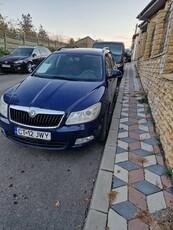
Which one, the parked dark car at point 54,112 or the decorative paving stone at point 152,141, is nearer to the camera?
the parked dark car at point 54,112

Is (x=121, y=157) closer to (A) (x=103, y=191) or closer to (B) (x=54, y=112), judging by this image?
(A) (x=103, y=191)

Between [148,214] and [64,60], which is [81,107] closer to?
[148,214]

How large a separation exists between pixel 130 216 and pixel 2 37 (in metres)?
17.8

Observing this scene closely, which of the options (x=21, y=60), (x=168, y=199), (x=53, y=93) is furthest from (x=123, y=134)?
(x=21, y=60)

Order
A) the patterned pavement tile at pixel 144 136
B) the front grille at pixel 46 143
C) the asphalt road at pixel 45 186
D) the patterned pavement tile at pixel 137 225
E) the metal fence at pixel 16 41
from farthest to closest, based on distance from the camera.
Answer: the metal fence at pixel 16 41 < the patterned pavement tile at pixel 144 136 < the front grille at pixel 46 143 < the asphalt road at pixel 45 186 < the patterned pavement tile at pixel 137 225

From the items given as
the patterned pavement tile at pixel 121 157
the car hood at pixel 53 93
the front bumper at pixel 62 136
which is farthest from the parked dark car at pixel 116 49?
the front bumper at pixel 62 136

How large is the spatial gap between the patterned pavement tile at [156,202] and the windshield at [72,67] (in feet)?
7.51

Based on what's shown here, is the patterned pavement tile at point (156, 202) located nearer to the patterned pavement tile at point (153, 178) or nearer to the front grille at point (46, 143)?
the patterned pavement tile at point (153, 178)

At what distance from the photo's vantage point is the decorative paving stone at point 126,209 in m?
2.07

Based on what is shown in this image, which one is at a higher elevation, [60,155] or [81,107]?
[81,107]

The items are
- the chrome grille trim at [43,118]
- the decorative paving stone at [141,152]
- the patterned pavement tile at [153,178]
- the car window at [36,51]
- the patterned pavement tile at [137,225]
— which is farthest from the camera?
the car window at [36,51]

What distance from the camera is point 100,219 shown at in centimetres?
202

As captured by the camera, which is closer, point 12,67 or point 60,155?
point 60,155

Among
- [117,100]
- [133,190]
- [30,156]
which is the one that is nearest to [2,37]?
[117,100]
